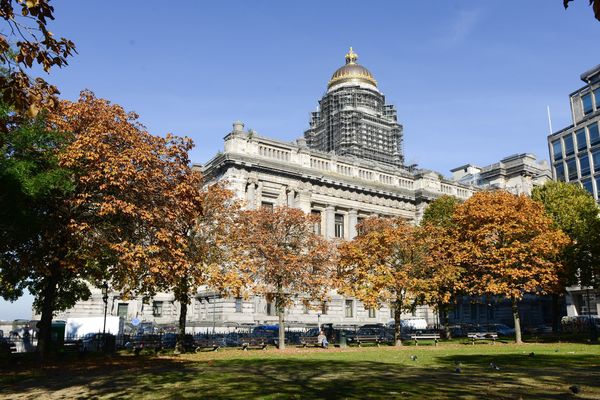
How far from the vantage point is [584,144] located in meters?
74.2

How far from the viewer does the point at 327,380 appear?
620 inches

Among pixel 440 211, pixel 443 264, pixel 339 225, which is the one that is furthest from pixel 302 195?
pixel 443 264

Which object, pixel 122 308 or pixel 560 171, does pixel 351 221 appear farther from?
pixel 560 171

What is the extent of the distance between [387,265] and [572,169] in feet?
169

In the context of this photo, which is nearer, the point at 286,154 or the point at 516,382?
the point at 516,382

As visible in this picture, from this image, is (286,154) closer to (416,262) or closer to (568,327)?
(416,262)

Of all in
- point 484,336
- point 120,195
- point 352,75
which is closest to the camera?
point 120,195

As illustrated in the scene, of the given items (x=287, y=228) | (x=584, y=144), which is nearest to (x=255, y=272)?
(x=287, y=228)

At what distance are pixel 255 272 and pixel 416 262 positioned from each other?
12.0 meters

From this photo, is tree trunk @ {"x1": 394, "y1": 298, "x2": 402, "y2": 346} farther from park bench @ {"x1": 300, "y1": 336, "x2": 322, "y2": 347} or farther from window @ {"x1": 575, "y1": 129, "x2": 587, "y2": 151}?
window @ {"x1": 575, "y1": 129, "x2": 587, "y2": 151}

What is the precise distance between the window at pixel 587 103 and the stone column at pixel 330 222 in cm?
4326

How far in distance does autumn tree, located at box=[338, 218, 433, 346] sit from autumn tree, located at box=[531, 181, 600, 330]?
12725mm

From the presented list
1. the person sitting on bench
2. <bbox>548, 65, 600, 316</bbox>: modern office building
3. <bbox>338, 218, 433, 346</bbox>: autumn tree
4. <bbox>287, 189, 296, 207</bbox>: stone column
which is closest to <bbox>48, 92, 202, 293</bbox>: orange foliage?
the person sitting on bench

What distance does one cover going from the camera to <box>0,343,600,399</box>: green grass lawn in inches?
509
